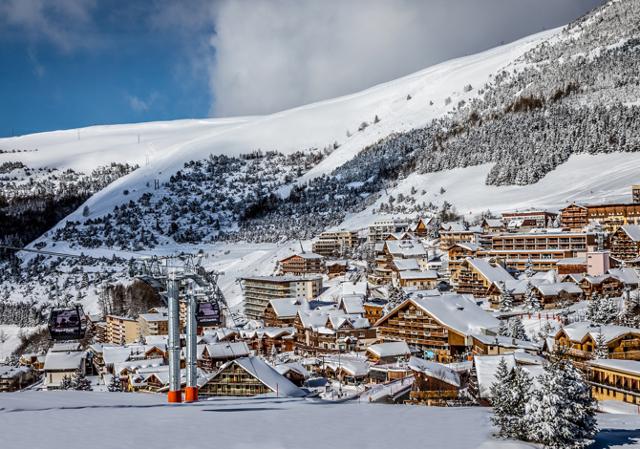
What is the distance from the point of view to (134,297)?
92562 mm

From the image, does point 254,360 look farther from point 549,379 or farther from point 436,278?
point 436,278

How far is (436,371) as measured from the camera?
92.8 ft

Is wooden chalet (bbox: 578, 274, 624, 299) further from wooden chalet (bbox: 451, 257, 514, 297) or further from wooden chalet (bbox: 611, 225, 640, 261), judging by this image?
wooden chalet (bbox: 611, 225, 640, 261)

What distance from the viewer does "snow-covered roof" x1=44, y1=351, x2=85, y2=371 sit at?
5400 centimetres

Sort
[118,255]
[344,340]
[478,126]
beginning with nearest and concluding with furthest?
[344,340] → [118,255] → [478,126]

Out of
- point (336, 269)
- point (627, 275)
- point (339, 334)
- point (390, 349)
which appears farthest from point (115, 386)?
point (627, 275)

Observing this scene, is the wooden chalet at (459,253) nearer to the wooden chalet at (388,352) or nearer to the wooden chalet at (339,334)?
the wooden chalet at (339,334)

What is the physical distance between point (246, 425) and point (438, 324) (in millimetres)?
28829

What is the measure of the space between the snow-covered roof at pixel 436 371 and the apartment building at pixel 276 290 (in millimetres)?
39057

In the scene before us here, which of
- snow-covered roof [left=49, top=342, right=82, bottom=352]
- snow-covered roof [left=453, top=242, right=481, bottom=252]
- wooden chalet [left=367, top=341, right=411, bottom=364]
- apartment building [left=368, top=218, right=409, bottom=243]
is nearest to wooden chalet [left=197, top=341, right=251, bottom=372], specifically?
wooden chalet [left=367, top=341, right=411, bottom=364]

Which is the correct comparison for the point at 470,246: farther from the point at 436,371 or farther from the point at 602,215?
the point at 436,371

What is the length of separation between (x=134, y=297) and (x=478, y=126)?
88242 millimetres

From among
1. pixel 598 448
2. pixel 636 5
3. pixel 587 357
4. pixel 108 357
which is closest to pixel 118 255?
pixel 108 357

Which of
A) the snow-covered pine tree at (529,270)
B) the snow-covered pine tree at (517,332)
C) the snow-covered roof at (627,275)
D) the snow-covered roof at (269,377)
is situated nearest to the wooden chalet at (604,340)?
the snow-covered pine tree at (517,332)
